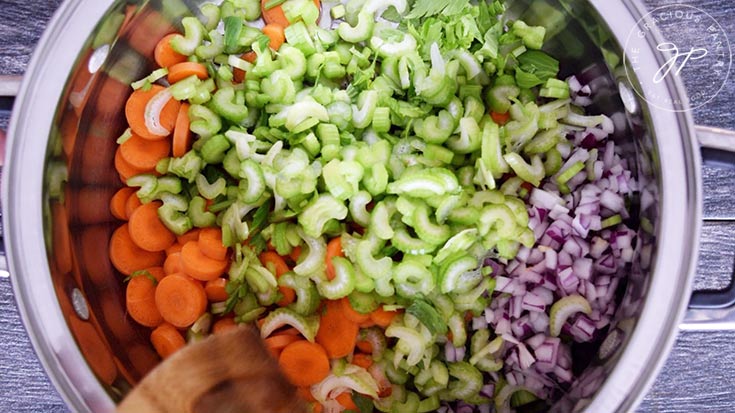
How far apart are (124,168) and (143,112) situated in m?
0.12

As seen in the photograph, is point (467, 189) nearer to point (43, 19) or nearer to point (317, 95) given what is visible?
point (317, 95)

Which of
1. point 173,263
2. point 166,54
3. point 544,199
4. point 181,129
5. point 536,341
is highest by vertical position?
point 166,54

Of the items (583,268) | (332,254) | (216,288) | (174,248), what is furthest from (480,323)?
(174,248)

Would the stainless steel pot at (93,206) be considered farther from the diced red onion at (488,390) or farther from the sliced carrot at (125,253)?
the diced red onion at (488,390)

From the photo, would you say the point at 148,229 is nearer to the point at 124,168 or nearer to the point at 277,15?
the point at 124,168

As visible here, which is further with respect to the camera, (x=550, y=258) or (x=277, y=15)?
(x=277, y=15)

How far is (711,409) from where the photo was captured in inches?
61.7

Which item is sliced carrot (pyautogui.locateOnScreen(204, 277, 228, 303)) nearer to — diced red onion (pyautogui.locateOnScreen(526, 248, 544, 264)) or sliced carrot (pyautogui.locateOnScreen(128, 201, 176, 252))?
sliced carrot (pyautogui.locateOnScreen(128, 201, 176, 252))

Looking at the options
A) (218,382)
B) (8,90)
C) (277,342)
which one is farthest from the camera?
(277,342)

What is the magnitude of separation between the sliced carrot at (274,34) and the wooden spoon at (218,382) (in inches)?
24.6

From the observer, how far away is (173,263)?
1386mm

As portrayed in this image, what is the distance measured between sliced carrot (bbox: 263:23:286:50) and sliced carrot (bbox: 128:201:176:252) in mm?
415

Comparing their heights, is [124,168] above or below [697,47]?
below

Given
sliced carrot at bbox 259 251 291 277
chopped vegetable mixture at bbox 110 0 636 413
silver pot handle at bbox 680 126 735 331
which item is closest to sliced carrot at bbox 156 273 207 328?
chopped vegetable mixture at bbox 110 0 636 413
